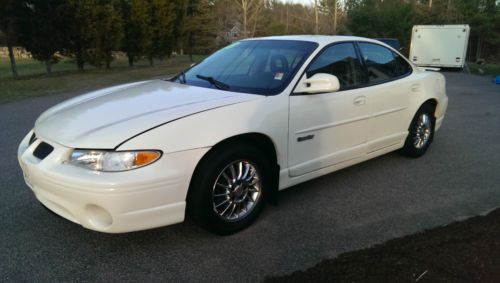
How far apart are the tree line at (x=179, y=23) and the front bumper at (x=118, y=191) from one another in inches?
568

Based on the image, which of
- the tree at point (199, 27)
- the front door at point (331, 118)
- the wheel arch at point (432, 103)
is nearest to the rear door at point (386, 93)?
the front door at point (331, 118)

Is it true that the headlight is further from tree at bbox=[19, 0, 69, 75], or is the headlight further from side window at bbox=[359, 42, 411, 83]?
tree at bbox=[19, 0, 69, 75]

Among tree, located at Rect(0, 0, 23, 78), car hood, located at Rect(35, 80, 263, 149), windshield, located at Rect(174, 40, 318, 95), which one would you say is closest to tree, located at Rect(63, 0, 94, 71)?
tree, located at Rect(0, 0, 23, 78)

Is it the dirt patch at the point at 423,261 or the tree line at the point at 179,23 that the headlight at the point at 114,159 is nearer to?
the dirt patch at the point at 423,261

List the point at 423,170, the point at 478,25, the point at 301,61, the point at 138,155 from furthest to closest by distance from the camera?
the point at 478,25
the point at 423,170
the point at 301,61
the point at 138,155

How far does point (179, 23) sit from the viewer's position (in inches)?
854

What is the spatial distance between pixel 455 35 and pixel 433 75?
18425 millimetres

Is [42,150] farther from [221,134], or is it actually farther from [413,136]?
[413,136]

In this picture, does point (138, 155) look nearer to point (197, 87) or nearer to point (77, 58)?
point (197, 87)

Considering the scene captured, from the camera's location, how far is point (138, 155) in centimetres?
269

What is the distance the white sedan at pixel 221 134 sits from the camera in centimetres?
271

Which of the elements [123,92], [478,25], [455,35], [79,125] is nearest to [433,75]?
[123,92]

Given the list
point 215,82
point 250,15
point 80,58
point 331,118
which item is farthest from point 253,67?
point 250,15

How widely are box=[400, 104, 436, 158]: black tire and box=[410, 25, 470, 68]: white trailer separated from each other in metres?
18.1
